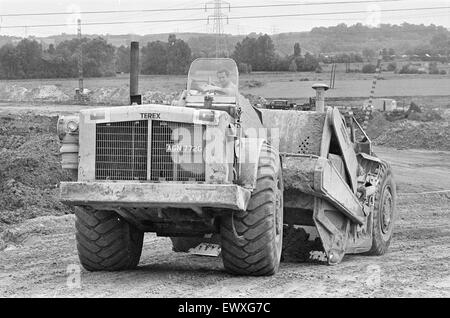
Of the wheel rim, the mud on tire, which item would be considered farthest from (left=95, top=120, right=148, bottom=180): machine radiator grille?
the wheel rim

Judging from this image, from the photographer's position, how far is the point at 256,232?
9422 millimetres

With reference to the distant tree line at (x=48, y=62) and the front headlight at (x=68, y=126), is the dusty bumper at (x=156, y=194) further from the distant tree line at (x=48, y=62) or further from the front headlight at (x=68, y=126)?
the distant tree line at (x=48, y=62)

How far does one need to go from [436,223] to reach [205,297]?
936 centimetres

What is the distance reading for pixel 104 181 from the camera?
9.26 metres

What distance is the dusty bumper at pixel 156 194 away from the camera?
8891 mm

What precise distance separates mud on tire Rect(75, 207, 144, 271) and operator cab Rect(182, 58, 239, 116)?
66.2 inches

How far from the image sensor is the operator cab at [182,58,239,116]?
10.6 m

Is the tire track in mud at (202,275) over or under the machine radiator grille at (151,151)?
under

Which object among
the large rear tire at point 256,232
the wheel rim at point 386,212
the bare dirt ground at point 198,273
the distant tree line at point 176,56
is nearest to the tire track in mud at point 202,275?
the bare dirt ground at point 198,273

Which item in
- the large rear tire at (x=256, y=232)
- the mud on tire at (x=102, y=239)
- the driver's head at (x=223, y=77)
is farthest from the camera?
the driver's head at (x=223, y=77)

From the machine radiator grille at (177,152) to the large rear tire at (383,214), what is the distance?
492 centimetres

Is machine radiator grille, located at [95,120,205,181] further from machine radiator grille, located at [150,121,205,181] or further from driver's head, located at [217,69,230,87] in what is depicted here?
driver's head, located at [217,69,230,87]

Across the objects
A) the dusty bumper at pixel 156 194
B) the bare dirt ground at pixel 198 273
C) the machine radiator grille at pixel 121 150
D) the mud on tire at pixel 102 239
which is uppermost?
the machine radiator grille at pixel 121 150
